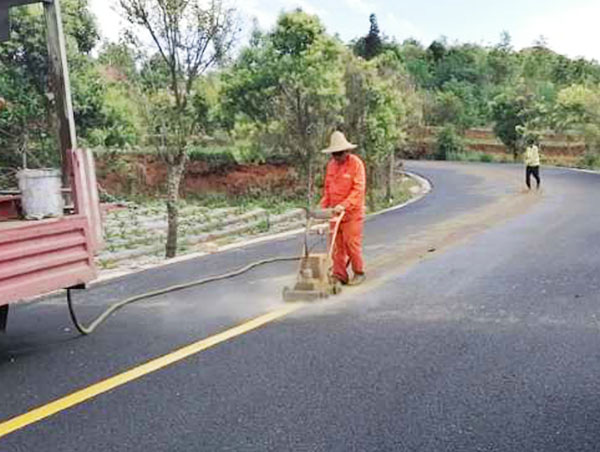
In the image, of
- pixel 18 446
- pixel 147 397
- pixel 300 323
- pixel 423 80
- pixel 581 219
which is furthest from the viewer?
pixel 423 80

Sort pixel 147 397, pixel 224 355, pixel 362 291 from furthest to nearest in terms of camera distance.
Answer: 1. pixel 362 291
2. pixel 224 355
3. pixel 147 397

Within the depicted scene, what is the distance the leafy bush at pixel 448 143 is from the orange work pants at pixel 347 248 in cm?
3802

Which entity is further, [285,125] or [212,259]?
[285,125]

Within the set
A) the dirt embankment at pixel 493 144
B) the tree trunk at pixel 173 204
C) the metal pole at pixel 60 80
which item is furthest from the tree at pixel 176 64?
the dirt embankment at pixel 493 144

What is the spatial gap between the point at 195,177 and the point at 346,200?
21458 mm

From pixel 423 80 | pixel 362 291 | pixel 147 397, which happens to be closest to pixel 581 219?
pixel 362 291

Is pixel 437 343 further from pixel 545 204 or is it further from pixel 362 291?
pixel 545 204

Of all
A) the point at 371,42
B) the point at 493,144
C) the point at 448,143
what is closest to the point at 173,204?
the point at 448,143

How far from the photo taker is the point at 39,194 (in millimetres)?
4918

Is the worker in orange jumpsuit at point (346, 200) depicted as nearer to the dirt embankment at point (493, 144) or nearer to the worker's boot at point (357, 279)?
the worker's boot at point (357, 279)

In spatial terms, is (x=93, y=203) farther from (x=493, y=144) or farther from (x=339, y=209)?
(x=493, y=144)

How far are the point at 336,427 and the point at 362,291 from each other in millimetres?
3407

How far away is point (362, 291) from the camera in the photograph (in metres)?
7.10

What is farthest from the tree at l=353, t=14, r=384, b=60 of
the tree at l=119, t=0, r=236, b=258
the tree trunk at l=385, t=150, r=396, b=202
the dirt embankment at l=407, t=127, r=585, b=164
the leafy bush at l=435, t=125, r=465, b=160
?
the tree at l=119, t=0, r=236, b=258
